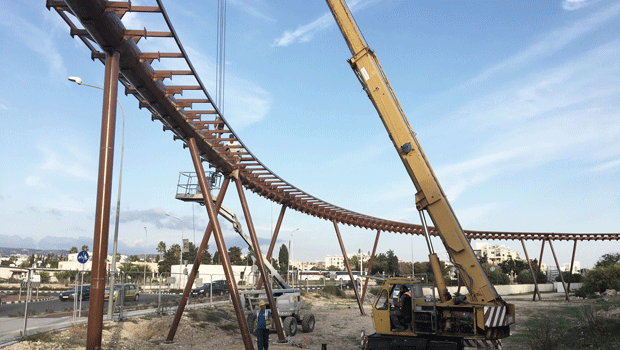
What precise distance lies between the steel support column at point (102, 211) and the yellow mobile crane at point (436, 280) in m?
6.54

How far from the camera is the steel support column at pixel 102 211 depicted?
814 centimetres

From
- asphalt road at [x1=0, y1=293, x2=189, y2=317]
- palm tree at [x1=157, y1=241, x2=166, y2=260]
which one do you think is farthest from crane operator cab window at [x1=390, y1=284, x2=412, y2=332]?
palm tree at [x1=157, y1=241, x2=166, y2=260]

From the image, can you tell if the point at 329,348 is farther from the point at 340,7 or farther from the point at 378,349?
the point at 340,7

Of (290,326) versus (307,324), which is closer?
(290,326)

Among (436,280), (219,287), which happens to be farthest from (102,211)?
(219,287)

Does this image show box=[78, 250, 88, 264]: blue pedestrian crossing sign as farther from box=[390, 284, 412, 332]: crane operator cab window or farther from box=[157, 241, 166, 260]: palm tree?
box=[157, 241, 166, 260]: palm tree

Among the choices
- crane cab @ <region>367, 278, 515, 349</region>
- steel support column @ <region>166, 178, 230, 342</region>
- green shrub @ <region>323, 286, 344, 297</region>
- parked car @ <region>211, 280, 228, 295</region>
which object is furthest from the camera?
green shrub @ <region>323, 286, 344, 297</region>

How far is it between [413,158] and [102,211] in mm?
7869

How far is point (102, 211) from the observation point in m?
8.34

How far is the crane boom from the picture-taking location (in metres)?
11.2

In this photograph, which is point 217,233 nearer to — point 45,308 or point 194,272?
point 194,272

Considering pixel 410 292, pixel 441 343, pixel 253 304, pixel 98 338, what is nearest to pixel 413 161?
pixel 410 292

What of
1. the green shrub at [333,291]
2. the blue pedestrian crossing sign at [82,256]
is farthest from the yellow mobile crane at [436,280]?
the green shrub at [333,291]

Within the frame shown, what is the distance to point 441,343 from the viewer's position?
34.3 ft
